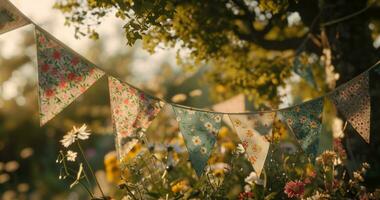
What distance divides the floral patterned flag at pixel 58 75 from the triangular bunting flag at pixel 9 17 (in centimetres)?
19

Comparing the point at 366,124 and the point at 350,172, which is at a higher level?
the point at 366,124


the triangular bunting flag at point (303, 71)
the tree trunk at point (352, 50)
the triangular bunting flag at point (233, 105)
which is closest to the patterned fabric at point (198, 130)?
the tree trunk at point (352, 50)

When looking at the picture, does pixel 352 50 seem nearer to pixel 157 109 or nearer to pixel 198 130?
pixel 198 130

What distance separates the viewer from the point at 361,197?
15.5 feet

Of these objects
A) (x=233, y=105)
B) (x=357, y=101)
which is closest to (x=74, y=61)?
(x=357, y=101)

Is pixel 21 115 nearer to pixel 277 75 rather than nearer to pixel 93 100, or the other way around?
pixel 93 100

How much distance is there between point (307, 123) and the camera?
183 inches

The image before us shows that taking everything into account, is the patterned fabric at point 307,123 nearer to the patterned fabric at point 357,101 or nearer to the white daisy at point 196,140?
the patterned fabric at point 357,101


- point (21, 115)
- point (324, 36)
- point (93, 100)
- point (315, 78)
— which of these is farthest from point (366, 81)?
point (93, 100)

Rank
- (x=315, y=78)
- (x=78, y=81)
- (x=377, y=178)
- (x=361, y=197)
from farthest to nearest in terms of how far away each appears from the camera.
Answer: (x=315, y=78), (x=377, y=178), (x=361, y=197), (x=78, y=81)

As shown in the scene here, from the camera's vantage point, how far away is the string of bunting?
4.32 m

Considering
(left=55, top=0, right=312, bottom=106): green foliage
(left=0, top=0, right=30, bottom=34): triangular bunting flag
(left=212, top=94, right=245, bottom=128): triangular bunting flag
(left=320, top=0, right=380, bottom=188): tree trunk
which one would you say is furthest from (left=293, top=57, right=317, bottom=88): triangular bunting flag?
(left=0, top=0, right=30, bottom=34): triangular bunting flag

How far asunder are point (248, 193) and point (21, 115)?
17893 millimetres

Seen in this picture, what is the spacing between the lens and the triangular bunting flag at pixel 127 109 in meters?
4.52
